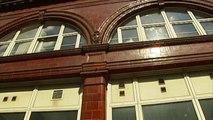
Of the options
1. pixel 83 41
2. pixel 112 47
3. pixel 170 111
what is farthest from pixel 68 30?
pixel 170 111

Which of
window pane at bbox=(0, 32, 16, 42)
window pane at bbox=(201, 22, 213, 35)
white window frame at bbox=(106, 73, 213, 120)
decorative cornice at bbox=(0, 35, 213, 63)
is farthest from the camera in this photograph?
window pane at bbox=(0, 32, 16, 42)

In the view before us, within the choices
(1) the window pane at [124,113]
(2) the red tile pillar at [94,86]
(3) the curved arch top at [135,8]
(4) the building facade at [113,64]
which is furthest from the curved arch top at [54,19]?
(1) the window pane at [124,113]

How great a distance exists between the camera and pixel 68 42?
8477 millimetres

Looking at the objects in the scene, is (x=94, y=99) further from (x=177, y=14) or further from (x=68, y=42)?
(x=177, y=14)

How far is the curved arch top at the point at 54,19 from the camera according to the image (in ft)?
28.2

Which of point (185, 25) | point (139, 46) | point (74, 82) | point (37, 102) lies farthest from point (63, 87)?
point (185, 25)

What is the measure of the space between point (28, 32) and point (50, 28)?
90 cm

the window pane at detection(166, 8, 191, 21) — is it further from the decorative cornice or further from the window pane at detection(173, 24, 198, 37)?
the decorative cornice

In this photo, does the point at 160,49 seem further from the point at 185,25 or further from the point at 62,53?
the point at 62,53

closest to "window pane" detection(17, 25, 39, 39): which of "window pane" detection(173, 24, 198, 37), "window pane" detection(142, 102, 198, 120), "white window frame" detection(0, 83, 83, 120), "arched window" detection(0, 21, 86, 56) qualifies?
"arched window" detection(0, 21, 86, 56)

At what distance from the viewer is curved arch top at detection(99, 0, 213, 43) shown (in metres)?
8.26

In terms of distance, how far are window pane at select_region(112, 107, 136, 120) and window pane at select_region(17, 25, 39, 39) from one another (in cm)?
487

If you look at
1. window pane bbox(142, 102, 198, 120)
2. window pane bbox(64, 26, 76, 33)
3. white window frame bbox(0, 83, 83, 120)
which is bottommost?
window pane bbox(142, 102, 198, 120)

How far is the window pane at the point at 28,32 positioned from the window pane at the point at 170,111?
5.50 metres
